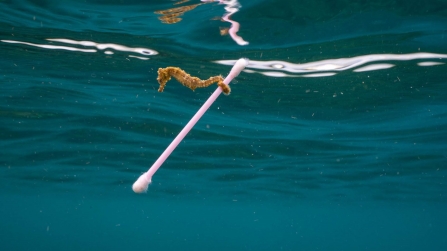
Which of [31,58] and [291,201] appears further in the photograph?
[291,201]

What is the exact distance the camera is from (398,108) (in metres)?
15.1

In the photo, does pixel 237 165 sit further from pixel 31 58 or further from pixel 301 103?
pixel 31 58

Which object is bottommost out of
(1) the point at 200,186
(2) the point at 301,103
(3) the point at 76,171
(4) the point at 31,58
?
(1) the point at 200,186

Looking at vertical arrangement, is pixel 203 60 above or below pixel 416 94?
above

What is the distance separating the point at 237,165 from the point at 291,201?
2324 cm

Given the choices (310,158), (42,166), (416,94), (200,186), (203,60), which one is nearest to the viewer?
(203,60)

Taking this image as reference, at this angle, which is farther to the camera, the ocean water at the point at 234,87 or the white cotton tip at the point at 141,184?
the ocean water at the point at 234,87

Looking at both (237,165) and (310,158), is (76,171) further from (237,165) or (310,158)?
(310,158)

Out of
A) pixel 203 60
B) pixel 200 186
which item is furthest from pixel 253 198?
pixel 203 60

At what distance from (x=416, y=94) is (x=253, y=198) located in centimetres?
3411

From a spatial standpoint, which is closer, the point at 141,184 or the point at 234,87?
the point at 141,184

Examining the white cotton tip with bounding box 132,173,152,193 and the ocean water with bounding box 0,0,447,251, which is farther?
the ocean water with bounding box 0,0,447,251

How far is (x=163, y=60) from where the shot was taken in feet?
39.5

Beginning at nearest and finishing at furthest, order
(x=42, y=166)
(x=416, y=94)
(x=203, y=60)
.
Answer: (x=203, y=60), (x=416, y=94), (x=42, y=166)
